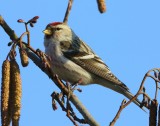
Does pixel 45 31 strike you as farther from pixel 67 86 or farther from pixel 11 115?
pixel 11 115

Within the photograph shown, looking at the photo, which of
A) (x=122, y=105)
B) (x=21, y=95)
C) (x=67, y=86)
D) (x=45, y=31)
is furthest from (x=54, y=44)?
(x=21, y=95)

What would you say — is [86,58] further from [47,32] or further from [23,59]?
[23,59]

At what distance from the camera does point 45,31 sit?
4562 mm

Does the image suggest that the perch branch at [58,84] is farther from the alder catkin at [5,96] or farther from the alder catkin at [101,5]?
the alder catkin at [101,5]

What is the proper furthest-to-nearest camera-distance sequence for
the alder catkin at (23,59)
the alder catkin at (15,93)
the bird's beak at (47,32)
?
the bird's beak at (47,32) → the alder catkin at (23,59) → the alder catkin at (15,93)

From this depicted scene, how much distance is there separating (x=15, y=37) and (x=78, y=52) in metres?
2.25

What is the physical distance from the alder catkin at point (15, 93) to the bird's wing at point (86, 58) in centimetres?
238

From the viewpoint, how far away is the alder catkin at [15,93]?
5.93ft

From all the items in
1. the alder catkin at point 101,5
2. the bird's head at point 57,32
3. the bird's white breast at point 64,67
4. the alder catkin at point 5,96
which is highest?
the bird's head at point 57,32

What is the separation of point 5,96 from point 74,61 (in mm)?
2561

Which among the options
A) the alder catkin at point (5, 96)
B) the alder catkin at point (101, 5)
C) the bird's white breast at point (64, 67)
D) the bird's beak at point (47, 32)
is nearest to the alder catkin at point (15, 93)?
the alder catkin at point (5, 96)

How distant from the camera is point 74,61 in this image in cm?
440

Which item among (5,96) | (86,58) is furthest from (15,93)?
(86,58)

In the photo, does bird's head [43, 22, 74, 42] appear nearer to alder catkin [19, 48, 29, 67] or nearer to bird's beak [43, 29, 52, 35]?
bird's beak [43, 29, 52, 35]
